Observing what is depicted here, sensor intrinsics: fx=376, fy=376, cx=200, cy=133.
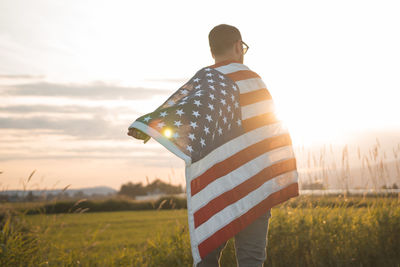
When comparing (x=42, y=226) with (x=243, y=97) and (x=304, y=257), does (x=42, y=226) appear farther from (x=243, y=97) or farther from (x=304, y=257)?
(x=304, y=257)

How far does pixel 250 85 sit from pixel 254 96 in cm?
10

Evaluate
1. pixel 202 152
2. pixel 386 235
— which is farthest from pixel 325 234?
pixel 202 152

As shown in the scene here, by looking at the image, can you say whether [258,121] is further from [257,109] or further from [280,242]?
[280,242]

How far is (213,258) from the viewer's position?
Result: 9.21 ft

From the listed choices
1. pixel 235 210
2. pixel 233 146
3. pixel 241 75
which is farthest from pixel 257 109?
pixel 235 210

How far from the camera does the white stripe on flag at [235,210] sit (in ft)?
8.90

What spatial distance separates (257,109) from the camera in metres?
3.09

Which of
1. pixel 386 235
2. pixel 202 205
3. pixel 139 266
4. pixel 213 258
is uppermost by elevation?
pixel 202 205

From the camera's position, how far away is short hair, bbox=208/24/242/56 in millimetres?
2982

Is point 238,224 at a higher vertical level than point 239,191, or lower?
lower

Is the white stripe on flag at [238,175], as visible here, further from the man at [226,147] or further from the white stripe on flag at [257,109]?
the white stripe on flag at [257,109]

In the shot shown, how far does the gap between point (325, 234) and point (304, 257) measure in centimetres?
44

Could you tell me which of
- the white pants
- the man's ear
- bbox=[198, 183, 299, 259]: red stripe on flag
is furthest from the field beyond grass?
the man's ear

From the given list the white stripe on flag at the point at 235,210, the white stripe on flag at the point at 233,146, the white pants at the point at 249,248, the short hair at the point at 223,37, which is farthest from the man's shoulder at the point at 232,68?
the white pants at the point at 249,248
